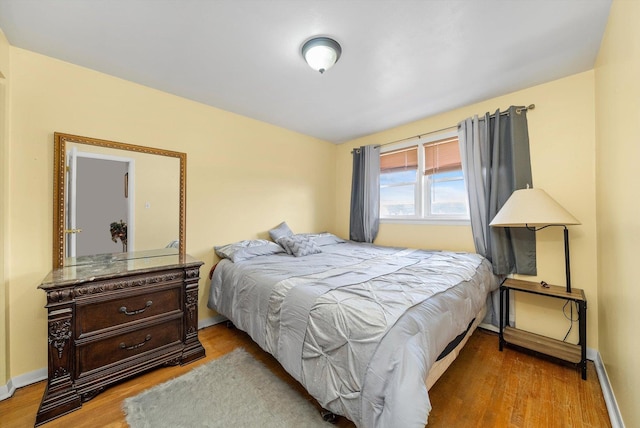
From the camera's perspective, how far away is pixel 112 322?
1667 mm

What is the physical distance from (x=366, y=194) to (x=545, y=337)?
2425 mm

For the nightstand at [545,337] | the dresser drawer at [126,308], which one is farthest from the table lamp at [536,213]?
the dresser drawer at [126,308]

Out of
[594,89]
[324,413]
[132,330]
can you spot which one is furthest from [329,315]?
[594,89]

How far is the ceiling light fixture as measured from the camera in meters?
1.67

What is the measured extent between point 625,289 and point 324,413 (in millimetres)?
1800

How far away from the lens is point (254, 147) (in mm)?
3137

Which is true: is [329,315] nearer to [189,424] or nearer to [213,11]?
[189,424]

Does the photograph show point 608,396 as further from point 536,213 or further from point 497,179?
point 497,179

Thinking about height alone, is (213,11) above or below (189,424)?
above

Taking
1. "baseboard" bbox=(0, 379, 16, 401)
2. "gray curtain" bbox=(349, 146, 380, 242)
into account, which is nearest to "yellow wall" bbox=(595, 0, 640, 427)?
"gray curtain" bbox=(349, 146, 380, 242)

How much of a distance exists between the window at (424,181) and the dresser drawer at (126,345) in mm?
2900

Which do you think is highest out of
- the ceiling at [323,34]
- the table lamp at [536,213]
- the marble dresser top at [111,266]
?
the ceiling at [323,34]

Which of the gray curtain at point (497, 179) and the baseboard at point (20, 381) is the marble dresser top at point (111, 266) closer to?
the baseboard at point (20, 381)

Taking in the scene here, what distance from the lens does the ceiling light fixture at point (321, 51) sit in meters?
1.67
